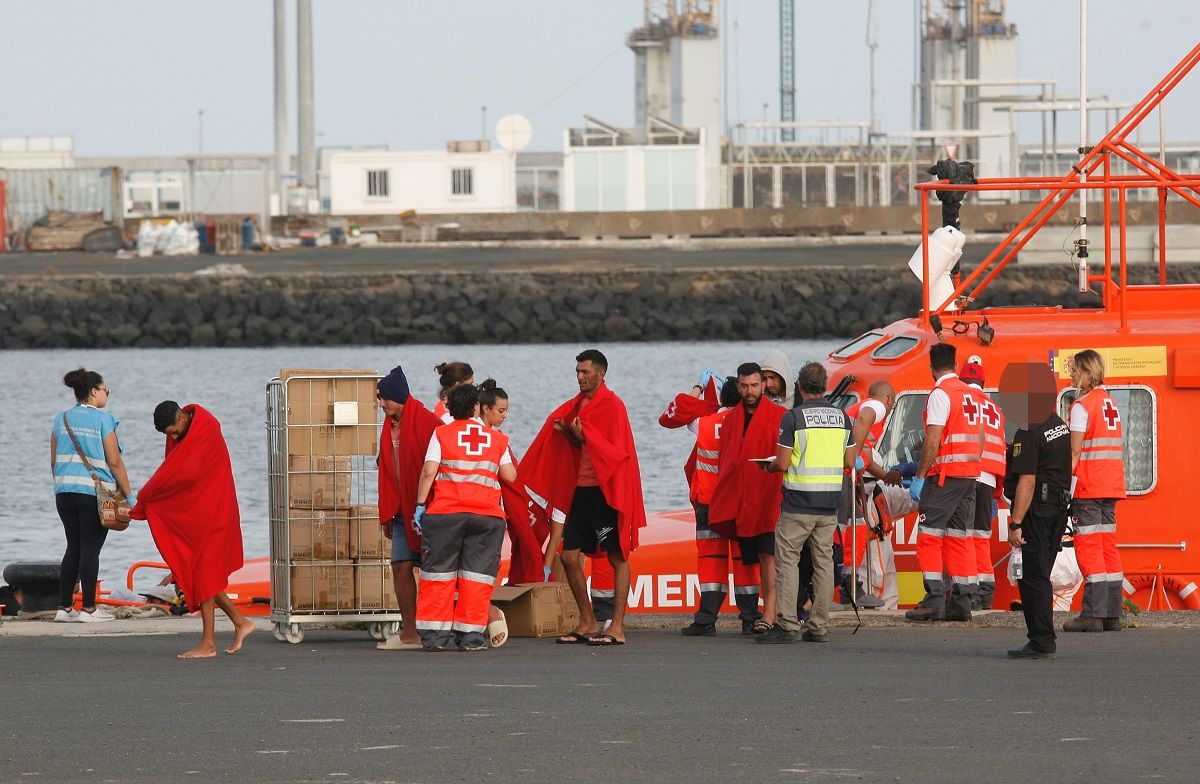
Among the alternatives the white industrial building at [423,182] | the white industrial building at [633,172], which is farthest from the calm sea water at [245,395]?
the white industrial building at [423,182]

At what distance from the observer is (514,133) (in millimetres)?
88312

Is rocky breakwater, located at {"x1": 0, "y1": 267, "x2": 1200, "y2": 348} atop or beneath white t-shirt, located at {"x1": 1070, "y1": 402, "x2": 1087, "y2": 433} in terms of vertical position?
atop

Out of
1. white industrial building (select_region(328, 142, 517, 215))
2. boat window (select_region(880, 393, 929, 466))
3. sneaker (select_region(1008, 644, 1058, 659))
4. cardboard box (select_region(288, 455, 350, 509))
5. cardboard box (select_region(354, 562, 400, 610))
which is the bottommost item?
sneaker (select_region(1008, 644, 1058, 659))

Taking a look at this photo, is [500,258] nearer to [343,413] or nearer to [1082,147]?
[1082,147]

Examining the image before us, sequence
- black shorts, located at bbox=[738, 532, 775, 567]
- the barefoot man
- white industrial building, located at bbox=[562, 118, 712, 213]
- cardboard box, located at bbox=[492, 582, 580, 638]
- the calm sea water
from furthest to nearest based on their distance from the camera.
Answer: white industrial building, located at bbox=[562, 118, 712, 213]
the calm sea water
cardboard box, located at bbox=[492, 582, 580, 638]
black shorts, located at bbox=[738, 532, 775, 567]
the barefoot man

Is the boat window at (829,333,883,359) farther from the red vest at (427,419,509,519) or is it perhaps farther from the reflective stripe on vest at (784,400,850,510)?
the red vest at (427,419,509,519)

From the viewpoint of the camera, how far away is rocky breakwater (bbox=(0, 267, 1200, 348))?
194ft

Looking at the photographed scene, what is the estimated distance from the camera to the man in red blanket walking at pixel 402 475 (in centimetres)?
1127

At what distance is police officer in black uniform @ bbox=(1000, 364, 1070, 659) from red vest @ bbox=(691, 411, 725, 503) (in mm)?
2024

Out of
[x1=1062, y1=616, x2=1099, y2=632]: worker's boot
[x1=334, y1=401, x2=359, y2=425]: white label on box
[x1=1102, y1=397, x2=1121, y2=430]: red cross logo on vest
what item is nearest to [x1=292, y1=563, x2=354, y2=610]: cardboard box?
[x1=334, y1=401, x2=359, y2=425]: white label on box

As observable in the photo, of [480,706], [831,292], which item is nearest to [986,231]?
[831,292]

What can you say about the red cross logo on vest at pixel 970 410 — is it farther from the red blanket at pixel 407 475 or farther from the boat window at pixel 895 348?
the red blanket at pixel 407 475

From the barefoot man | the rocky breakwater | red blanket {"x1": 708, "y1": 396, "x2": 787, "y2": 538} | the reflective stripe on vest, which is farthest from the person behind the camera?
the rocky breakwater

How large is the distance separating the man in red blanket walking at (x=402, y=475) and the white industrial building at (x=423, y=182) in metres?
73.4
